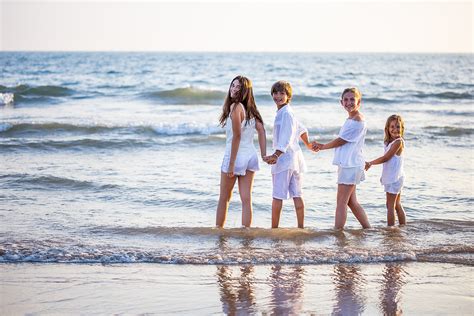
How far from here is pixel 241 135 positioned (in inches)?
262

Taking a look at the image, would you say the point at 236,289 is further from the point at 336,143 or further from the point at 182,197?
the point at 182,197

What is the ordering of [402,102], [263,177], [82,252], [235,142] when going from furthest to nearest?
[402,102] < [263,177] < [235,142] < [82,252]

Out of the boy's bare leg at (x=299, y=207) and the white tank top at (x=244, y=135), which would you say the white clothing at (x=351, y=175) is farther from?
the white tank top at (x=244, y=135)

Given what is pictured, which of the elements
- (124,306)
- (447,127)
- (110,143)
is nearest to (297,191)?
(124,306)

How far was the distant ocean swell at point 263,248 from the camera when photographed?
5.91 meters

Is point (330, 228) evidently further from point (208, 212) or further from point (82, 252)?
point (82, 252)

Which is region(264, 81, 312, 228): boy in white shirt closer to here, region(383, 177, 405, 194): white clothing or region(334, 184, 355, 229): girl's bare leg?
region(334, 184, 355, 229): girl's bare leg

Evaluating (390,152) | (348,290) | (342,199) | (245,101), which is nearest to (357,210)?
(342,199)

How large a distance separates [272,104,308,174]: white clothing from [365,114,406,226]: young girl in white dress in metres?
0.87

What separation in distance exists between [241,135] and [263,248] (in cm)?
120

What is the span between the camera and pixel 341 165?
6746 mm

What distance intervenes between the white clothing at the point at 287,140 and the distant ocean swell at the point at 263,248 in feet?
2.37

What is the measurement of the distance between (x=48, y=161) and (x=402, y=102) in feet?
55.3

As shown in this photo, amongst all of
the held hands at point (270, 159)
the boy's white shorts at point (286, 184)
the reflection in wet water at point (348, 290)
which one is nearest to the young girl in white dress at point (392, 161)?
the boy's white shorts at point (286, 184)
